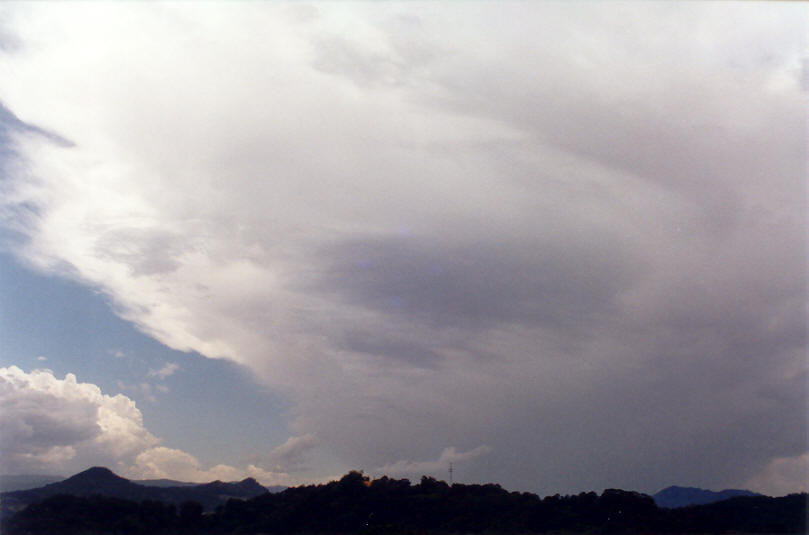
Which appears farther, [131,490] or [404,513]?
[131,490]

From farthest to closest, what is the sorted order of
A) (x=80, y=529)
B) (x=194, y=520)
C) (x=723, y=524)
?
1. (x=194, y=520)
2. (x=80, y=529)
3. (x=723, y=524)

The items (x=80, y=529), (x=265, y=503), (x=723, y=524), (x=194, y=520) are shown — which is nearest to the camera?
(x=723, y=524)

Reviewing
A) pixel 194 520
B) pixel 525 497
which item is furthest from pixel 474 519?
pixel 194 520

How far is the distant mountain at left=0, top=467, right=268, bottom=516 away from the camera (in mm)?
85062

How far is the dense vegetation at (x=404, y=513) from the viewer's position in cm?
7206

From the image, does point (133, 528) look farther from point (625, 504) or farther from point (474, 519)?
point (625, 504)

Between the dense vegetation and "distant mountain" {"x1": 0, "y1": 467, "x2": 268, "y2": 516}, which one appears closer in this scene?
the dense vegetation

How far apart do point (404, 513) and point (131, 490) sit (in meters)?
39.0

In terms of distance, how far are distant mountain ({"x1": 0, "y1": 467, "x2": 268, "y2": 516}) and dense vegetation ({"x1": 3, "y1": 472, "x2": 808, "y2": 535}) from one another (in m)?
3.85

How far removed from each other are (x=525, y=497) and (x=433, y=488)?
12.9m

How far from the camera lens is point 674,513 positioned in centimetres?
7531

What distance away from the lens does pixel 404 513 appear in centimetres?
8675

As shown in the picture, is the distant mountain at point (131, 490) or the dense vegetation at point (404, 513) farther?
the distant mountain at point (131, 490)

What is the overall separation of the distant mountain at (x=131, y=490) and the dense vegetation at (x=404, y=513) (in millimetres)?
3850
